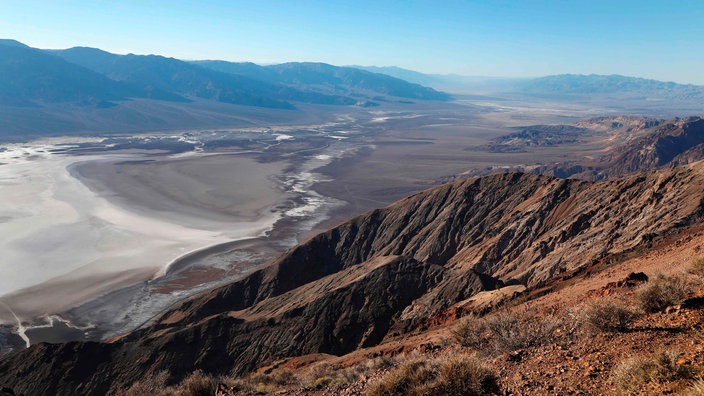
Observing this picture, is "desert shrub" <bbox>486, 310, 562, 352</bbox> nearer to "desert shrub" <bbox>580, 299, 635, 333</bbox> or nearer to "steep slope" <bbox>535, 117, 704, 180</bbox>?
"desert shrub" <bbox>580, 299, 635, 333</bbox>

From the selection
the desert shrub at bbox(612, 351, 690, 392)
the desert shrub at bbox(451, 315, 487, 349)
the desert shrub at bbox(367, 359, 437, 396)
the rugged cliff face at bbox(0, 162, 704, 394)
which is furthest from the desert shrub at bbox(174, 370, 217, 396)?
the rugged cliff face at bbox(0, 162, 704, 394)

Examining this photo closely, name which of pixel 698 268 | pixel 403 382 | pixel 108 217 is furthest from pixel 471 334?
pixel 108 217

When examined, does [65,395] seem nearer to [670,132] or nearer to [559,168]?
[559,168]

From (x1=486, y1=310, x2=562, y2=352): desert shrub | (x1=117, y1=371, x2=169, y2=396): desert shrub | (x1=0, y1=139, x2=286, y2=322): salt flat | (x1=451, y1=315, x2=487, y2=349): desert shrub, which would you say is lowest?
(x1=0, y1=139, x2=286, y2=322): salt flat

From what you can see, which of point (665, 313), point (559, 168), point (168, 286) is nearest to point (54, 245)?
point (168, 286)

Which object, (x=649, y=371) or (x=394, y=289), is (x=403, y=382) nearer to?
(x=649, y=371)

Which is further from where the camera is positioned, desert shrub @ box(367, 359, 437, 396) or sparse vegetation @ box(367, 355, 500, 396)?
desert shrub @ box(367, 359, 437, 396)
